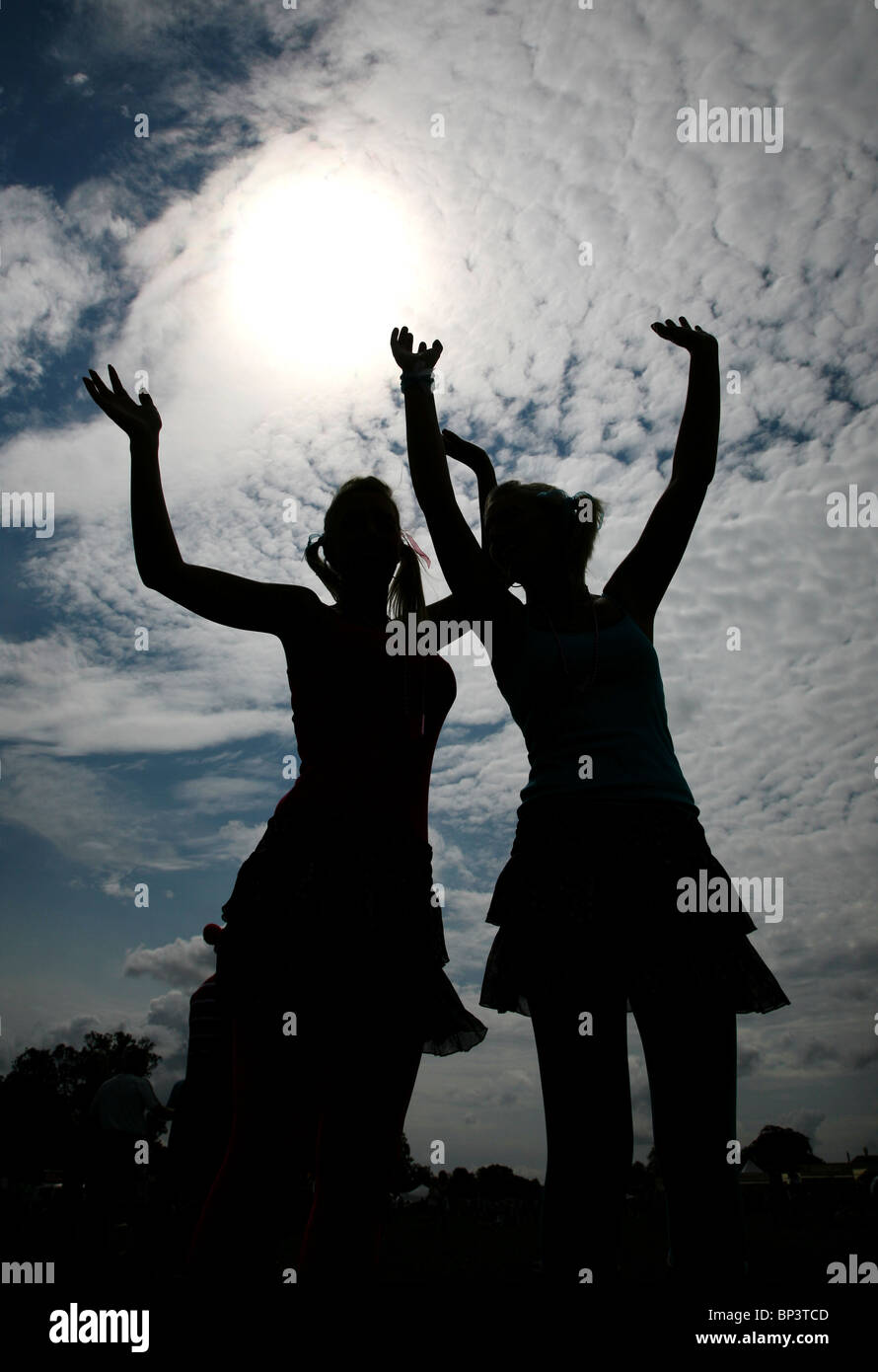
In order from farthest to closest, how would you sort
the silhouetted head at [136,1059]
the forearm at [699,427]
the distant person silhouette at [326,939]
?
the silhouetted head at [136,1059]
the forearm at [699,427]
the distant person silhouette at [326,939]

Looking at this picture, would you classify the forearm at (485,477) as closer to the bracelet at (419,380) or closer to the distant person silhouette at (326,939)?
the bracelet at (419,380)

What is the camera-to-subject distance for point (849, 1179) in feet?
265

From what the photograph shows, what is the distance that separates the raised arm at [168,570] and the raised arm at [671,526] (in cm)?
113

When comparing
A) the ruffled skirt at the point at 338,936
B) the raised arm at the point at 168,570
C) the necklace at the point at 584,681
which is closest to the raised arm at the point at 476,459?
the necklace at the point at 584,681

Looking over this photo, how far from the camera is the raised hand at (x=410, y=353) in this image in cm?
284

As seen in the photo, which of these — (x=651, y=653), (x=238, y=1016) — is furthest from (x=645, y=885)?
(x=238, y=1016)

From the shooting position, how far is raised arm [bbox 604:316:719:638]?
2973mm

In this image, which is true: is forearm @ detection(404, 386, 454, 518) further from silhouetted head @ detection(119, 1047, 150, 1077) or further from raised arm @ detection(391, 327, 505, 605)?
silhouetted head @ detection(119, 1047, 150, 1077)

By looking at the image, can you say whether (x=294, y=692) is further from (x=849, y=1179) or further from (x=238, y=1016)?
(x=849, y=1179)

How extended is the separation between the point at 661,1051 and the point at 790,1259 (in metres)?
12.8

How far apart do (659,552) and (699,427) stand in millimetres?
505

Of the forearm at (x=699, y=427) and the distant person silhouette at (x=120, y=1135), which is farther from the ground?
the forearm at (x=699, y=427)
